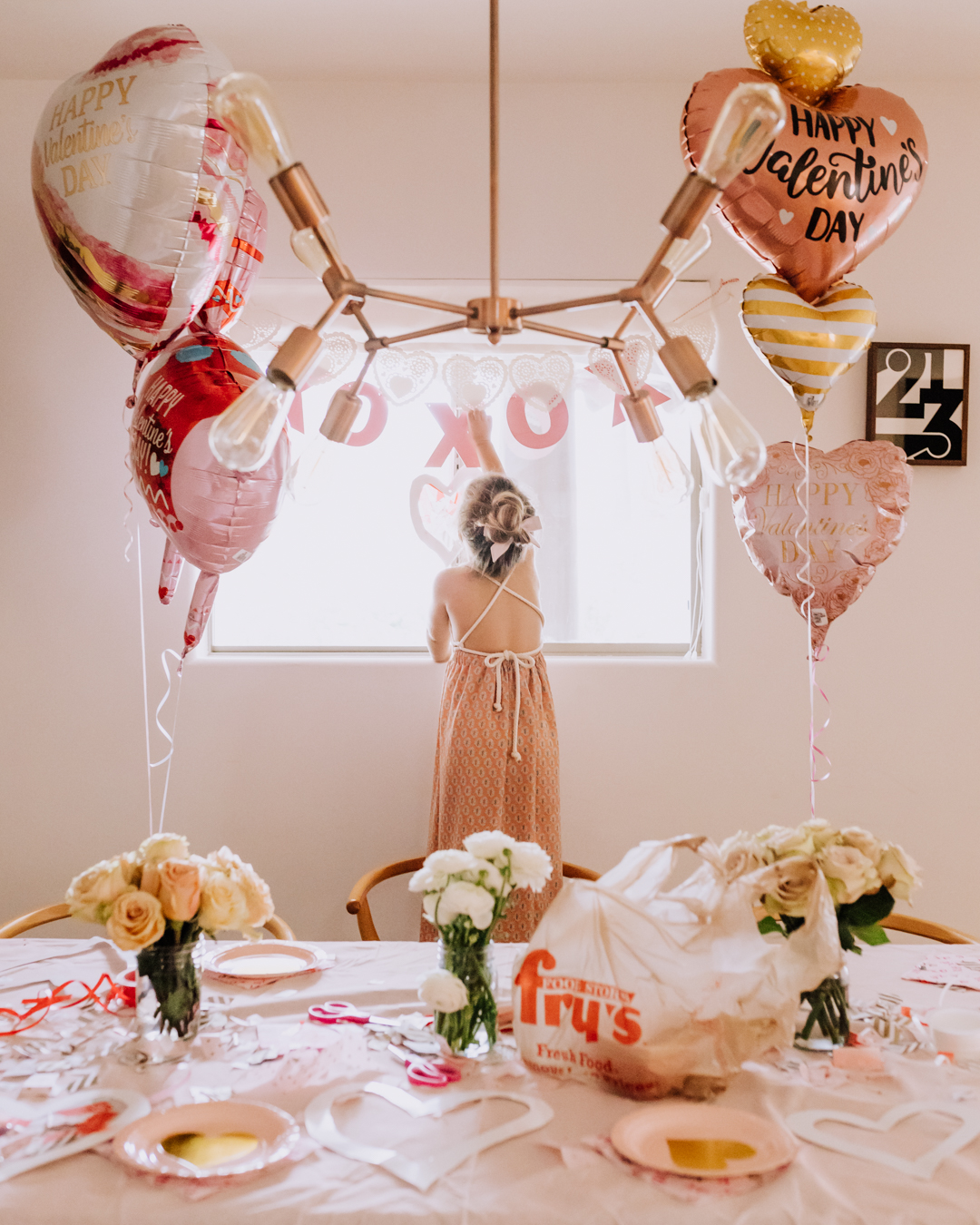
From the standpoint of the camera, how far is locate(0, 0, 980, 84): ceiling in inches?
93.3

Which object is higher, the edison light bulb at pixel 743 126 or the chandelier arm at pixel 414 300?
the edison light bulb at pixel 743 126

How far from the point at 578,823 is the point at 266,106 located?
226cm

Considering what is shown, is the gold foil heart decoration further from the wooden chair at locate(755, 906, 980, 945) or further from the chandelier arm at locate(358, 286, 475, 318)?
the wooden chair at locate(755, 906, 980, 945)

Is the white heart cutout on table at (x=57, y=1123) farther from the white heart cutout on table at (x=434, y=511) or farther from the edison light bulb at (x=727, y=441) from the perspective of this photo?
the white heart cutout on table at (x=434, y=511)

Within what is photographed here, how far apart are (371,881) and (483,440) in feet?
3.96

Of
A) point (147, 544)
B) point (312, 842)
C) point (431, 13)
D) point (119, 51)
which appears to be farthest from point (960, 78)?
point (312, 842)

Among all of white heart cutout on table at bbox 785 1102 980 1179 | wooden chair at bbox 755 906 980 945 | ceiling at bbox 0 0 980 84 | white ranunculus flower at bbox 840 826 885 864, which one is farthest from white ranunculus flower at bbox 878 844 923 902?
ceiling at bbox 0 0 980 84

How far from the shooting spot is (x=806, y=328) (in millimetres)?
1694

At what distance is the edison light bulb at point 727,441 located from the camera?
896 millimetres

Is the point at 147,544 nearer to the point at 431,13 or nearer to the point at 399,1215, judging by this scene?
the point at 431,13

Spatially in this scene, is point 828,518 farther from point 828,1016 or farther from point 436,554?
point 436,554

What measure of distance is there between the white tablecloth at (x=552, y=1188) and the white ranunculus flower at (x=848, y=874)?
221 mm

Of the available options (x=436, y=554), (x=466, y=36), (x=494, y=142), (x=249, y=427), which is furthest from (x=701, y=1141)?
(x=466, y=36)

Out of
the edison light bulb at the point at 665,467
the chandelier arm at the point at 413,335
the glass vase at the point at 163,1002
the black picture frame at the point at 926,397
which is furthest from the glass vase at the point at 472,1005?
the black picture frame at the point at 926,397
